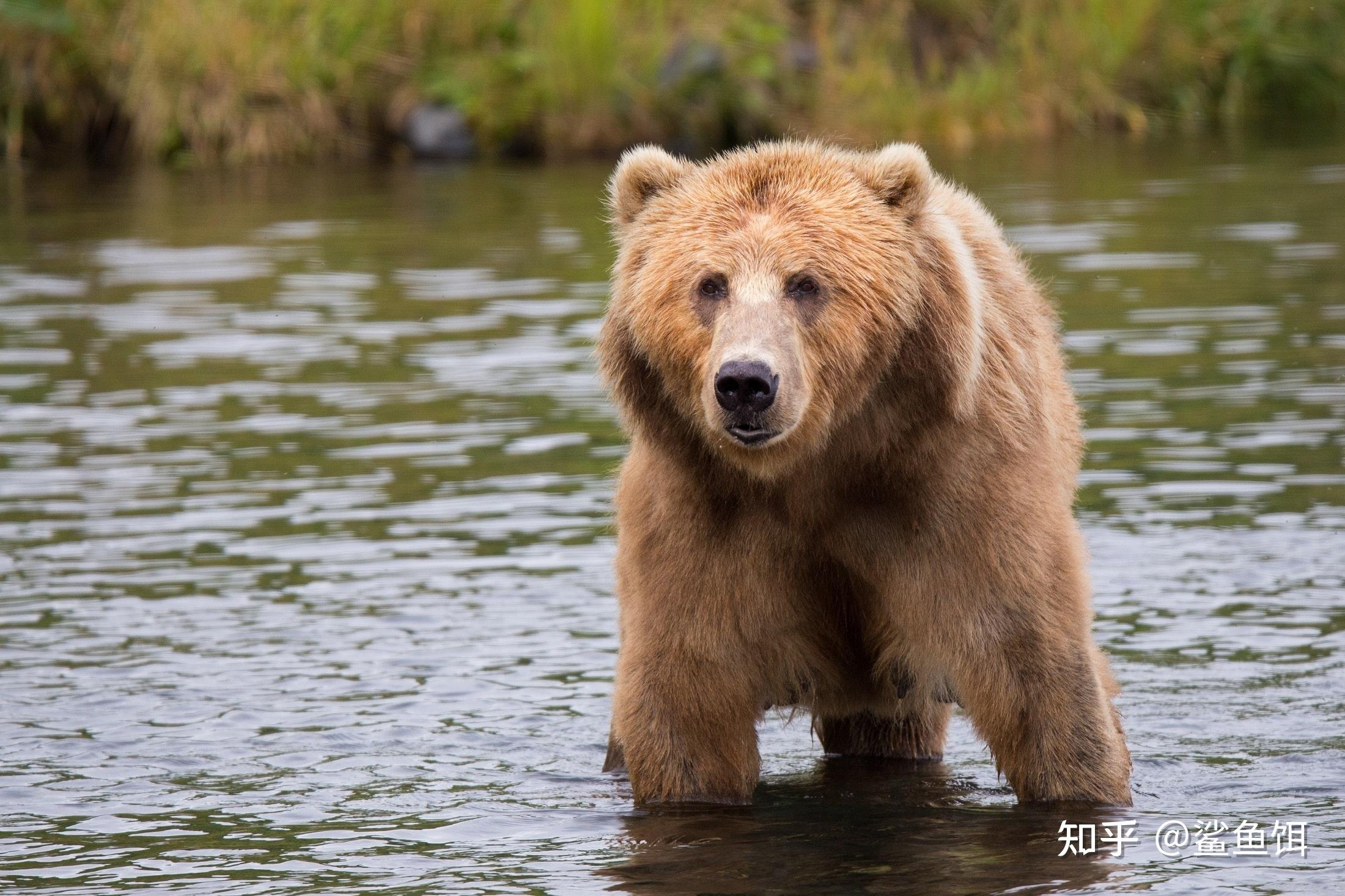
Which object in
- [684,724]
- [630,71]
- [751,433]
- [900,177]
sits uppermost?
[630,71]

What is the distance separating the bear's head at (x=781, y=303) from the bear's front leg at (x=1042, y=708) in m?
0.65

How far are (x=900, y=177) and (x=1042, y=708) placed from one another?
147cm

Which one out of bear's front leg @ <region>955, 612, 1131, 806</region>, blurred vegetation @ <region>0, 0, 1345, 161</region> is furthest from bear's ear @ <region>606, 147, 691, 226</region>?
blurred vegetation @ <region>0, 0, 1345, 161</region>

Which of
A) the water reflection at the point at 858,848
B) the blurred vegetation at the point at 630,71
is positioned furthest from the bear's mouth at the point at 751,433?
the blurred vegetation at the point at 630,71

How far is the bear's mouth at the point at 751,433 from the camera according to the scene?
509cm

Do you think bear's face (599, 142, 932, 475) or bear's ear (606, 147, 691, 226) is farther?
bear's ear (606, 147, 691, 226)

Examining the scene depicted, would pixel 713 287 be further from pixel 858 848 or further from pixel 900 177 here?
pixel 858 848

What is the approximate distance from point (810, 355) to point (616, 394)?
592mm

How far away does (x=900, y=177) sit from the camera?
556 centimetres

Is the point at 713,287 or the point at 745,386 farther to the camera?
the point at 713,287

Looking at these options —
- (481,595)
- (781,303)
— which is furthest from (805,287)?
(481,595)

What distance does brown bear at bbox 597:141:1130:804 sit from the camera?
5352 millimetres

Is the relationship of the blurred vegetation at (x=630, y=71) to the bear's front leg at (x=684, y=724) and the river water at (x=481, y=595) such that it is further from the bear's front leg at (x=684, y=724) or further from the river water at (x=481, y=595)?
the bear's front leg at (x=684, y=724)

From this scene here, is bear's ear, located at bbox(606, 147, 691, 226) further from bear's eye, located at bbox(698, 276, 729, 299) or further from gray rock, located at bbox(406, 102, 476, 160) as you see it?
gray rock, located at bbox(406, 102, 476, 160)
